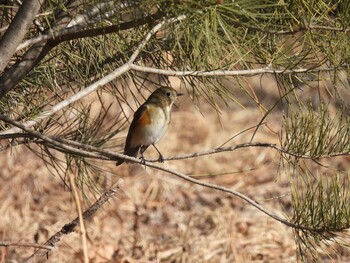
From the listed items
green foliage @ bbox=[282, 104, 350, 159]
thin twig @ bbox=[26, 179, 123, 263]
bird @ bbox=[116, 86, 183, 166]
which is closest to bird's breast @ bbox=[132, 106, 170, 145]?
bird @ bbox=[116, 86, 183, 166]

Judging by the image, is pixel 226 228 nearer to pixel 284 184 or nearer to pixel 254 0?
pixel 284 184

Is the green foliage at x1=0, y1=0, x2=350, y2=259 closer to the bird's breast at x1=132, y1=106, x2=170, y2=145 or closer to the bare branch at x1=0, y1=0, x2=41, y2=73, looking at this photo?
the bare branch at x1=0, y1=0, x2=41, y2=73

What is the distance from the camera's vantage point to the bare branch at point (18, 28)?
1620mm

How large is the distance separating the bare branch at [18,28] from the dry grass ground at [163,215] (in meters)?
1.78

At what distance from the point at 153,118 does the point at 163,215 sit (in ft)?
4.28

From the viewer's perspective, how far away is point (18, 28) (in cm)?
164

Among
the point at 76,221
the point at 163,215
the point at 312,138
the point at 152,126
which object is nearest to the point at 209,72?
the point at 312,138

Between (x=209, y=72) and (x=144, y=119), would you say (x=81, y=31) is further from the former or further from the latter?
(x=144, y=119)

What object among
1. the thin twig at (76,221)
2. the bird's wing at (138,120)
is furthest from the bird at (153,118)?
the thin twig at (76,221)

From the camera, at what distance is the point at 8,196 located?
429 cm

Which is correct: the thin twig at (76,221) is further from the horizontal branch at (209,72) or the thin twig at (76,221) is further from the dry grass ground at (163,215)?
the dry grass ground at (163,215)

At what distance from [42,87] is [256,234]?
1907mm

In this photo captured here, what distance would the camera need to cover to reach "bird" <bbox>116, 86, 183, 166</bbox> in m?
3.04

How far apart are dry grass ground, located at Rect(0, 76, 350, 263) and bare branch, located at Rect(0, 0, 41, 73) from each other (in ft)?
5.86
